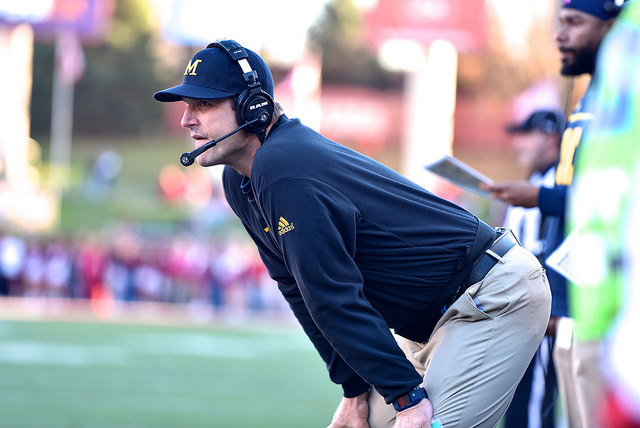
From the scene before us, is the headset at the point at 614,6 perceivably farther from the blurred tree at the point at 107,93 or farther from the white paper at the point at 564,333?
the blurred tree at the point at 107,93

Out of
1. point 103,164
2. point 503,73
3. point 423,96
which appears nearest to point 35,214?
point 103,164

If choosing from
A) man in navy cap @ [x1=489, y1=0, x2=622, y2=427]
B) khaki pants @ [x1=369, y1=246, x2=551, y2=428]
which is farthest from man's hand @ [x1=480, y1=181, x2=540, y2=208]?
khaki pants @ [x1=369, y1=246, x2=551, y2=428]

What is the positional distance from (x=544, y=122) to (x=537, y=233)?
2.49 ft

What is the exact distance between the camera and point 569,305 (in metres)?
3.49

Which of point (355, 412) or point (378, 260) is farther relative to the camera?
point (355, 412)

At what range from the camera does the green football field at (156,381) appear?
6633 mm

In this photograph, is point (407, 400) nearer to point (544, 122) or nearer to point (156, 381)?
point (544, 122)

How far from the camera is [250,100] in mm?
2688

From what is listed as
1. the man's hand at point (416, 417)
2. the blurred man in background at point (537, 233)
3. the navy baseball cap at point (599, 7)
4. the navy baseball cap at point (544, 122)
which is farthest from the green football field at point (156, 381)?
the man's hand at point (416, 417)

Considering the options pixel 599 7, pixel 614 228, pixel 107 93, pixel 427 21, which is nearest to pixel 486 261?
pixel 599 7

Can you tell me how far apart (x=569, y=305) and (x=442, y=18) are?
70.6ft

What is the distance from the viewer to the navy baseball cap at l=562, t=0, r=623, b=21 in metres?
3.38

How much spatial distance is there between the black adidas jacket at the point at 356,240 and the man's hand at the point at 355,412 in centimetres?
3

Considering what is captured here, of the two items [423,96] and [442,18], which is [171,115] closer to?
[423,96]
